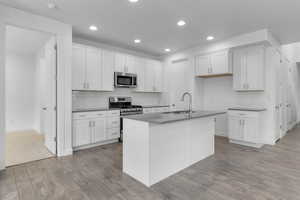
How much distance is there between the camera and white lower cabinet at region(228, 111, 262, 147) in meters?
4.02

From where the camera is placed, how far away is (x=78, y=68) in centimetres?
409

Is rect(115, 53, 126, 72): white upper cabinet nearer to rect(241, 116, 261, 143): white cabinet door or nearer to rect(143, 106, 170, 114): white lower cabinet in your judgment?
rect(143, 106, 170, 114): white lower cabinet

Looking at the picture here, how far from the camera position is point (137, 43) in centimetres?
497

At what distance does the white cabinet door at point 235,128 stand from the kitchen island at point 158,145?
1.87 m

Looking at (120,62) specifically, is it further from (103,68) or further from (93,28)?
(93,28)

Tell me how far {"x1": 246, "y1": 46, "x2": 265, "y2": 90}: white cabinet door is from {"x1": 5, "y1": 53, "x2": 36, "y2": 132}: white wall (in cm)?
739

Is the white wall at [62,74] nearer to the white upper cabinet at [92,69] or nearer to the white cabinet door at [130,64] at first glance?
the white upper cabinet at [92,69]

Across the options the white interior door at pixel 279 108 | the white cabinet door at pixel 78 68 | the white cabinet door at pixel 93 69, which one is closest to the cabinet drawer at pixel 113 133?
the white cabinet door at pixel 93 69

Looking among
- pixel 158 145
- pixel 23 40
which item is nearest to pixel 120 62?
pixel 23 40

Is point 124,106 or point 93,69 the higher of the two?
point 93,69

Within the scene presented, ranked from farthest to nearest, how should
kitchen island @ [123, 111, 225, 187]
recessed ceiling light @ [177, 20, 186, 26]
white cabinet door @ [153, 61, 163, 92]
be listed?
white cabinet door @ [153, 61, 163, 92], recessed ceiling light @ [177, 20, 186, 26], kitchen island @ [123, 111, 225, 187]

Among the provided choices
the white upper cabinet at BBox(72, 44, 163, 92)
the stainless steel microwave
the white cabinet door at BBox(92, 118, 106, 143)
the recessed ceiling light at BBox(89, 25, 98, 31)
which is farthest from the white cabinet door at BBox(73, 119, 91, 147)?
the recessed ceiling light at BBox(89, 25, 98, 31)

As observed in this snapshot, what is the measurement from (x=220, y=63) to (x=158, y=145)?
3.50 meters

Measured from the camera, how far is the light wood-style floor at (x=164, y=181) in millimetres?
2074
